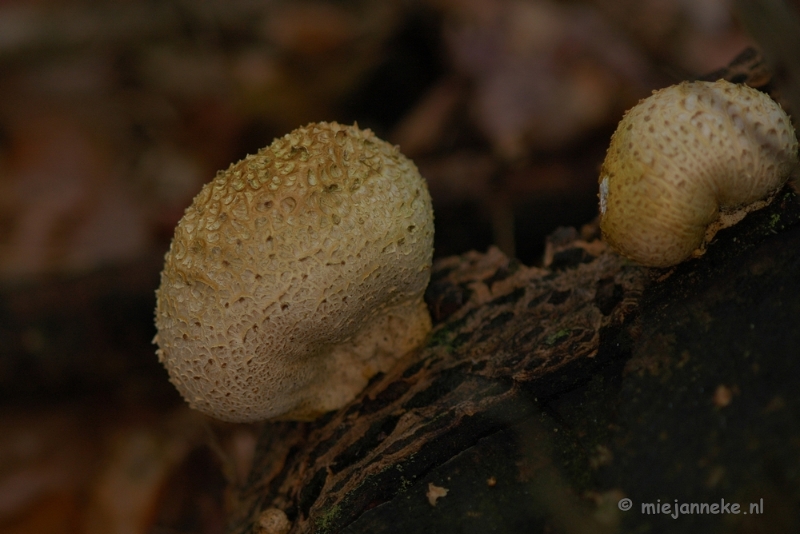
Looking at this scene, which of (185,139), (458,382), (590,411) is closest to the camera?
(590,411)

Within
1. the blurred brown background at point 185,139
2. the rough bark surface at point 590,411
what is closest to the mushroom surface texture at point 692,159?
the rough bark surface at point 590,411

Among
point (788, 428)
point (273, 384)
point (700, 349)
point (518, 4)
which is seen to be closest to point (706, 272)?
point (700, 349)

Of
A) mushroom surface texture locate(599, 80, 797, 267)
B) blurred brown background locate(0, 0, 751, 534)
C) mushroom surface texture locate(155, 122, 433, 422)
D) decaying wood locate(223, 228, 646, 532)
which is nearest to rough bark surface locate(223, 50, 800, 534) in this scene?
decaying wood locate(223, 228, 646, 532)

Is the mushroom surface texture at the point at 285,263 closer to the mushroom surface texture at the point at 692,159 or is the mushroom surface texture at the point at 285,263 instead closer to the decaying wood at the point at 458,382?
the decaying wood at the point at 458,382

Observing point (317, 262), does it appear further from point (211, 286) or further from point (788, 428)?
point (788, 428)

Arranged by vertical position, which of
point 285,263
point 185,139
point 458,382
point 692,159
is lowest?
point 185,139

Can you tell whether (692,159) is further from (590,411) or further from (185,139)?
(185,139)

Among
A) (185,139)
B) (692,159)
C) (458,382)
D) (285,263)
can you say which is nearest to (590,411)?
(458,382)
